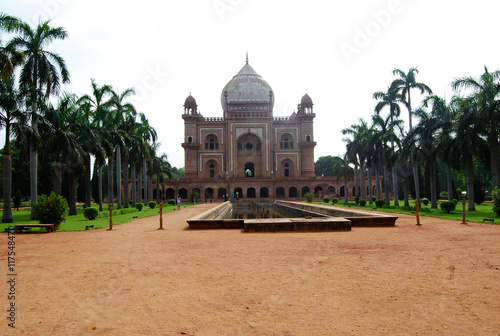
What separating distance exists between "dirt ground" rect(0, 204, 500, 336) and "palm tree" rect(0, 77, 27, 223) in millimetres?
9045

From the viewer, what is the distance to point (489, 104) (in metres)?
17.4

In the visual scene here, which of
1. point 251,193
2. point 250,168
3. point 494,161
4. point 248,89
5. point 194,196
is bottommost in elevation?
point 194,196

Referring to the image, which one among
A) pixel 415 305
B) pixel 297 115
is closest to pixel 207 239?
pixel 415 305

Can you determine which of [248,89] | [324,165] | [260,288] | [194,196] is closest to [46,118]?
[260,288]

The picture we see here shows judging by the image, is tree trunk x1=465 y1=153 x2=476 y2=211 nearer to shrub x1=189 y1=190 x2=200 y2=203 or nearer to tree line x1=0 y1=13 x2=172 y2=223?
tree line x1=0 y1=13 x2=172 y2=223

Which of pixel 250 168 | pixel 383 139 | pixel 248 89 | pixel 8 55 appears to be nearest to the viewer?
pixel 8 55

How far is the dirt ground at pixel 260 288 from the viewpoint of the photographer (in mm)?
3586

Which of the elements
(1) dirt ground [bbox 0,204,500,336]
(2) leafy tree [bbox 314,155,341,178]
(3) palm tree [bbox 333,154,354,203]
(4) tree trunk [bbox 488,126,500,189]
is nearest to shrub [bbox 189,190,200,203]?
(3) palm tree [bbox 333,154,354,203]

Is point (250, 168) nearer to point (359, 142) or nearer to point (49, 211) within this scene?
point (359, 142)

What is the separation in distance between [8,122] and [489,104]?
21.1 meters

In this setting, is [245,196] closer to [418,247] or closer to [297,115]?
[297,115]

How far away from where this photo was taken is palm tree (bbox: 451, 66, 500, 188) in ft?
56.5

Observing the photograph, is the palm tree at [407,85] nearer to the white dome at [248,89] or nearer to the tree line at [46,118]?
the tree line at [46,118]

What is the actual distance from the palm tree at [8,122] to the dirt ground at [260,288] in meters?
9.04
